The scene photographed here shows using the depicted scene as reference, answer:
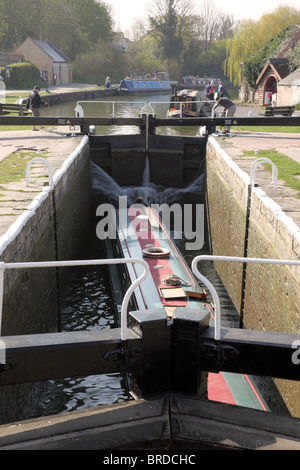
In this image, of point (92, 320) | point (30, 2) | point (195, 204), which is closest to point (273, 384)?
point (92, 320)

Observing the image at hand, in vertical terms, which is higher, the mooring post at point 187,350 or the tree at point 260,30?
the tree at point 260,30

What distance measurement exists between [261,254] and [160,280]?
1.88 m

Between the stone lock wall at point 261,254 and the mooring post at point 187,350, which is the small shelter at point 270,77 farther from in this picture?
the mooring post at point 187,350

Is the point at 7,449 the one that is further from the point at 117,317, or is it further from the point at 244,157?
the point at 244,157

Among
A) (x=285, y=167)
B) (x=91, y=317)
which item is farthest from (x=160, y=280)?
(x=285, y=167)

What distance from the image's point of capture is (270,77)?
118 feet

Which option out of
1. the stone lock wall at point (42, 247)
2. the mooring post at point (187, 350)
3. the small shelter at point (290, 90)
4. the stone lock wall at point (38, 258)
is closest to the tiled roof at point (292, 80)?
the small shelter at point (290, 90)

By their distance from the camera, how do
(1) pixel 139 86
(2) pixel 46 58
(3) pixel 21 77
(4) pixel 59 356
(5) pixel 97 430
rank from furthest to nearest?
(2) pixel 46 58 → (1) pixel 139 86 → (3) pixel 21 77 → (4) pixel 59 356 → (5) pixel 97 430

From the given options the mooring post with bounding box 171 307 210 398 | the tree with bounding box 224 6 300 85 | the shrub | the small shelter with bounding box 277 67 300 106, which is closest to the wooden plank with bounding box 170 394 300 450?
the mooring post with bounding box 171 307 210 398

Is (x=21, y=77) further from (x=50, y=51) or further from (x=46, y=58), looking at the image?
(x=50, y=51)

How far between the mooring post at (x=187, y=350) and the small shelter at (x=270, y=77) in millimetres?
31660

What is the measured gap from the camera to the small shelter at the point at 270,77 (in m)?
34.2

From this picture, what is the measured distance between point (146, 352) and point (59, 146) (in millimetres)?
12293

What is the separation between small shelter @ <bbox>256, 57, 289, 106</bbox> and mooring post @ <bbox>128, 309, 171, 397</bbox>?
31755 mm
